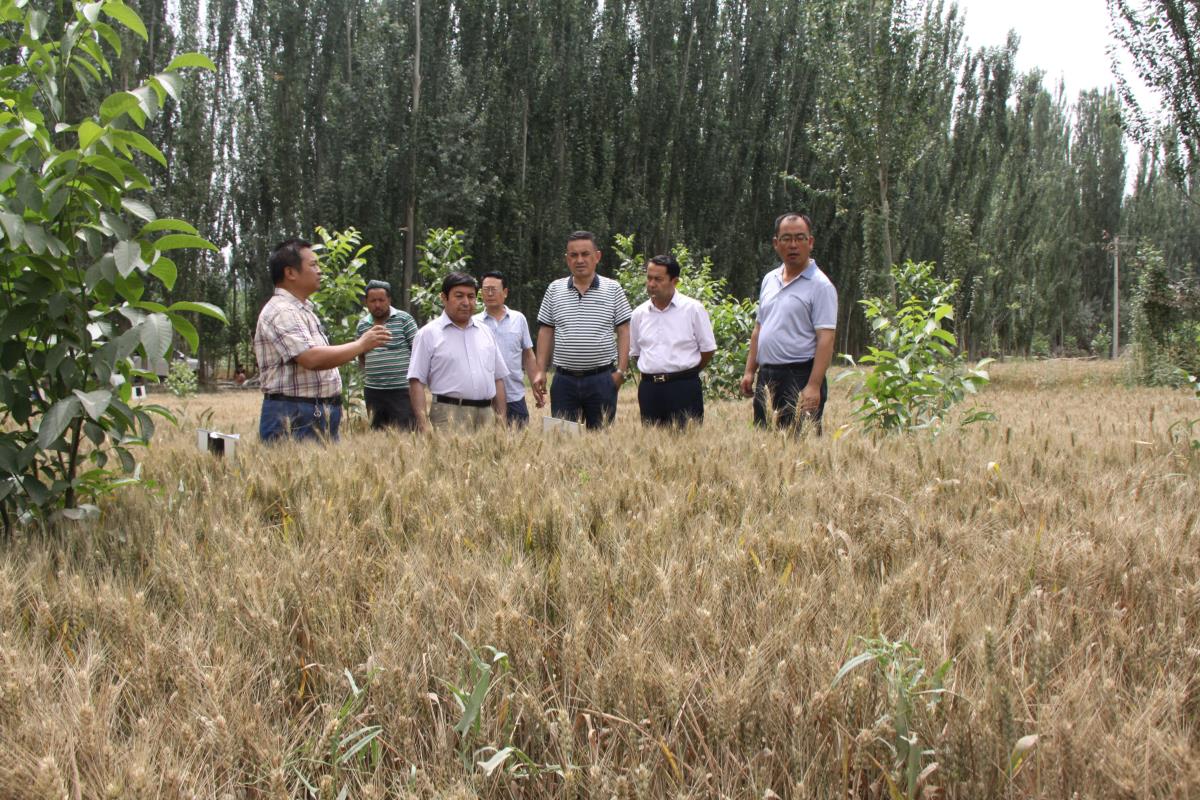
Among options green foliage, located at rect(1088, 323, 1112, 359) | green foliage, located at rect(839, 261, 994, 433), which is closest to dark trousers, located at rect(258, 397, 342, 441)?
green foliage, located at rect(839, 261, 994, 433)

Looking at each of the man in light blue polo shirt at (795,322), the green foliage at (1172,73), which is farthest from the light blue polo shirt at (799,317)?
the green foliage at (1172,73)

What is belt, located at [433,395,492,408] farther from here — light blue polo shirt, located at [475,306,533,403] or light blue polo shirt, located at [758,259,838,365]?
light blue polo shirt, located at [758,259,838,365]

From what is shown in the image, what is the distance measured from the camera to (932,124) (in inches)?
1007

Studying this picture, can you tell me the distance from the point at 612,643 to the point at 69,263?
1.93m

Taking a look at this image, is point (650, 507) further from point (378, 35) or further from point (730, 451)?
point (378, 35)

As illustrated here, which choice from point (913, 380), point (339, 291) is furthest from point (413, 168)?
point (913, 380)

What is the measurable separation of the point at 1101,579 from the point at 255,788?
172 cm

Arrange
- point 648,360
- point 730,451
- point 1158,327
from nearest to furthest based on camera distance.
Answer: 1. point 730,451
2. point 648,360
3. point 1158,327

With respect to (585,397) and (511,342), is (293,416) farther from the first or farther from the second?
(511,342)

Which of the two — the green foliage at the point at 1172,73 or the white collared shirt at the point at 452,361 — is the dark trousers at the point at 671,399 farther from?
the green foliage at the point at 1172,73

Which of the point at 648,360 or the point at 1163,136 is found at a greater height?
the point at 1163,136

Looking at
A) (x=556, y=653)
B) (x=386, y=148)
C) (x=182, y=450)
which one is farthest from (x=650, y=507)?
(x=386, y=148)

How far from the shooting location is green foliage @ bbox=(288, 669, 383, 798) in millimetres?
1164

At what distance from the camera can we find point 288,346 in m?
4.32
